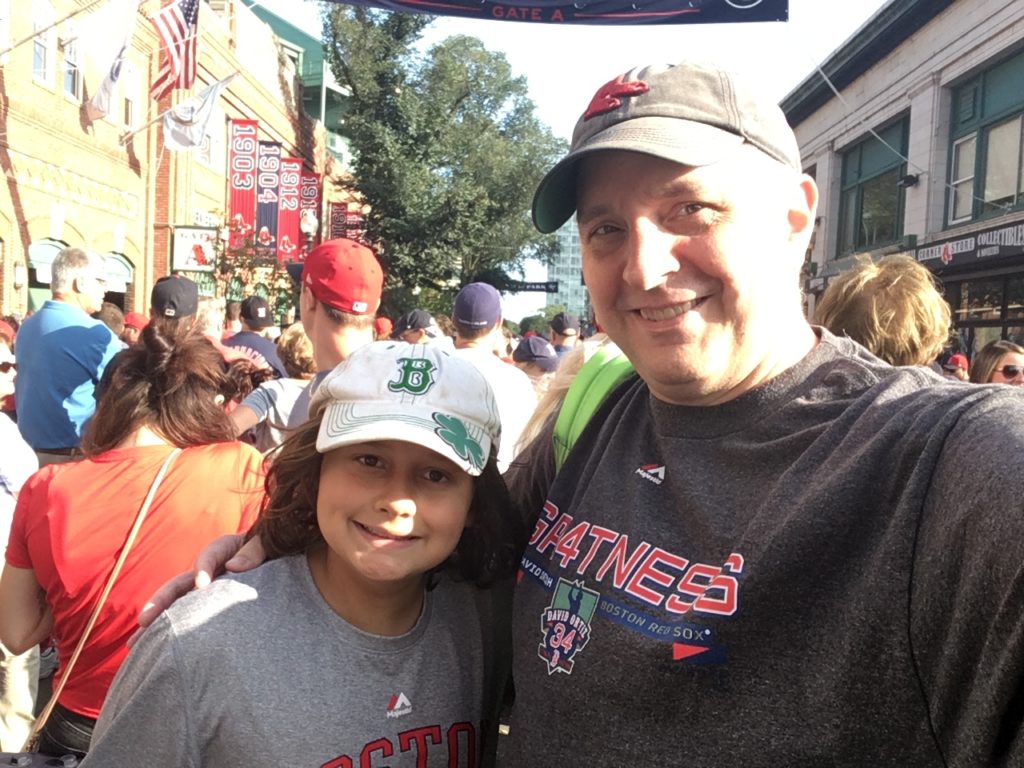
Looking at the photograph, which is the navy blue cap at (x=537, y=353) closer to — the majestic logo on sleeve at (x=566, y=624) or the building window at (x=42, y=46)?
the majestic logo on sleeve at (x=566, y=624)

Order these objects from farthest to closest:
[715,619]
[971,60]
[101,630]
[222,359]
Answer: [971,60] < [222,359] < [101,630] < [715,619]

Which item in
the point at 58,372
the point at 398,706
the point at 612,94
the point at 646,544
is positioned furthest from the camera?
the point at 58,372

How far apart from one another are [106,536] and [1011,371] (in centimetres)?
584

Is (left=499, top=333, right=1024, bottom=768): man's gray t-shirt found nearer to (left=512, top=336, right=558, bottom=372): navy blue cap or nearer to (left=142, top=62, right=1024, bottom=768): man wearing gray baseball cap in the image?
(left=142, top=62, right=1024, bottom=768): man wearing gray baseball cap

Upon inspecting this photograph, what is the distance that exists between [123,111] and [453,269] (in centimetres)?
1697

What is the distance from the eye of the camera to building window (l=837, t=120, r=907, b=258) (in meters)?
21.7

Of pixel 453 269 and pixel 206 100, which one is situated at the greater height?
A: pixel 206 100

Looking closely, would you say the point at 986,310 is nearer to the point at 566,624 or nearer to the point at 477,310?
the point at 477,310

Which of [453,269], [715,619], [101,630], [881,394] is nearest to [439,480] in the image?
[715,619]

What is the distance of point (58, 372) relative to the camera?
579 centimetres

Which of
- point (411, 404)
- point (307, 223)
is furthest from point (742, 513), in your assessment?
point (307, 223)

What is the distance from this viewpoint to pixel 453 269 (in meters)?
35.0

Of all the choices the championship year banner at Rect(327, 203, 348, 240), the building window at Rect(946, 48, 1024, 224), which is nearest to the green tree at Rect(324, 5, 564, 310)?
the championship year banner at Rect(327, 203, 348, 240)

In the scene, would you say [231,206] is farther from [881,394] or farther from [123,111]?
[881,394]
